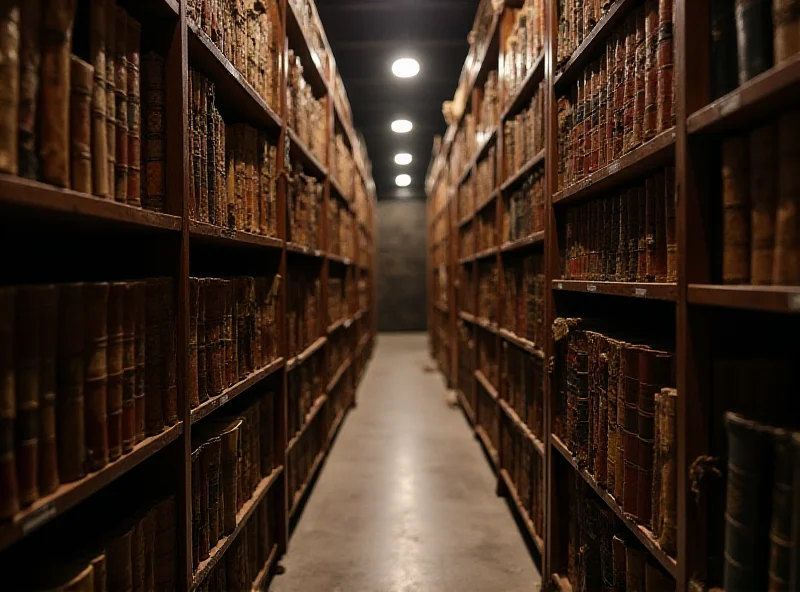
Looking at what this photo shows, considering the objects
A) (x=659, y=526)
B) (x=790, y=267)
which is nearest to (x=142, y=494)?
(x=659, y=526)

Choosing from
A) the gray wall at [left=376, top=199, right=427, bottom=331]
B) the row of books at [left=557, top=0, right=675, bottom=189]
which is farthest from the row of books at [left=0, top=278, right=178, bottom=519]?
the gray wall at [left=376, top=199, right=427, bottom=331]

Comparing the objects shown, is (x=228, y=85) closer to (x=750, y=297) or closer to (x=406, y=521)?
(x=750, y=297)

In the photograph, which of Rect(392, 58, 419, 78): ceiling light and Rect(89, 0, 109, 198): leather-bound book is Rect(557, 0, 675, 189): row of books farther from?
Rect(392, 58, 419, 78): ceiling light

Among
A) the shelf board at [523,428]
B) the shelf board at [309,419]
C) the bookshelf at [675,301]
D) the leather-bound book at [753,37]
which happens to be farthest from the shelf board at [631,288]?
the shelf board at [309,419]

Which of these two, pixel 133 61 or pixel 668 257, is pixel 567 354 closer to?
pixel 668 257

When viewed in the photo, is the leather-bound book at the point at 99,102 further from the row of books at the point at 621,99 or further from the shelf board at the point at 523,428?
the shelf board at the point at 523,428

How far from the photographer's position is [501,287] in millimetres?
2969

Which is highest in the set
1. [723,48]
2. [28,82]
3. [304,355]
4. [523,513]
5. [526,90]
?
[526,90]

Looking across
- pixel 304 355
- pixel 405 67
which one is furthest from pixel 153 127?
pixel 405 67

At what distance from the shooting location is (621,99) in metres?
1.38

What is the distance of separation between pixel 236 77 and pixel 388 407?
374 cm

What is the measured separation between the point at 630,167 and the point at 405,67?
15.4 ft

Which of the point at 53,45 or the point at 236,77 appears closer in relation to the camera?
the point at 53,45

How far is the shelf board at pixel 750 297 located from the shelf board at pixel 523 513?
142 cm
